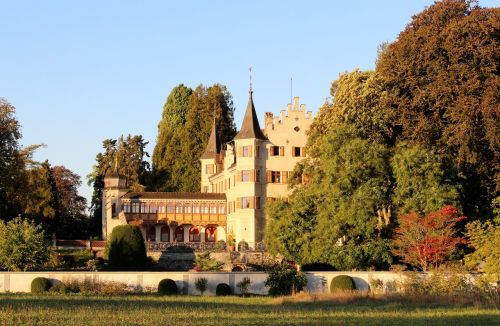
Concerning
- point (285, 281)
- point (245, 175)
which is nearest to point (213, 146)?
point (245, 175)

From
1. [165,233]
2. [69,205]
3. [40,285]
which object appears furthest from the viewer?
[69,205]

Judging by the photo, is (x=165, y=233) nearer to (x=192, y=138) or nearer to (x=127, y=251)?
(x=192, y=138)

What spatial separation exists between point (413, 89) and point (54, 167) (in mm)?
55652

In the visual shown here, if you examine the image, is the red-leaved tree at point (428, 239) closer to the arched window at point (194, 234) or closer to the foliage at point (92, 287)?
the foliage at point (92, 287)

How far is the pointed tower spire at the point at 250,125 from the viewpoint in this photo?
75.1 meters

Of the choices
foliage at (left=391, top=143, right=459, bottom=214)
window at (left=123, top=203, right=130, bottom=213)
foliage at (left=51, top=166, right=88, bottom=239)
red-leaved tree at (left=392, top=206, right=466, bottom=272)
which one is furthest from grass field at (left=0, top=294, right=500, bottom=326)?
foliage at (left=51, top=166, right=88, bottom=239)

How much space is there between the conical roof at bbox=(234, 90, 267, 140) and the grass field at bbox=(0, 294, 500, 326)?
3373 centimetres

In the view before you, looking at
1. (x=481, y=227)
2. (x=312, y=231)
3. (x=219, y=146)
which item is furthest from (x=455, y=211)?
(x=219, y=146)

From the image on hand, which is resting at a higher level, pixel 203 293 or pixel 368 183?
pixel 368 183

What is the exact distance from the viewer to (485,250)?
161 ft

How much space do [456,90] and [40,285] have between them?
27.3m

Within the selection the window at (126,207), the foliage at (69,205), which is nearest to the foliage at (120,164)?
the foliage at (69,205)

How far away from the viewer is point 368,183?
184ft

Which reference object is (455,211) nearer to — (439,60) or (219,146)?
(439,60)
